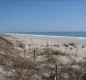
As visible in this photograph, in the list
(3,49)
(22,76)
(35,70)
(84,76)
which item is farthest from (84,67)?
(3,49)

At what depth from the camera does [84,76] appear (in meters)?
5.52

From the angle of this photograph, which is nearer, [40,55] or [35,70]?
[35,70]

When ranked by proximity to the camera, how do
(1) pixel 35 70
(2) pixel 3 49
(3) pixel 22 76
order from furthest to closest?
1. (2) pixel 3 49
2. (1) pixel 35 70
3. (3) pixel 22 76

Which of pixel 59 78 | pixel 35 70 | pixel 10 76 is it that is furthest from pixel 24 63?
pixel 59 78

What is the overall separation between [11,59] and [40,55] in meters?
3.48

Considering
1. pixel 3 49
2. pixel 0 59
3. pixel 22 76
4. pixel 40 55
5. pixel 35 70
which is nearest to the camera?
pixel 22 76

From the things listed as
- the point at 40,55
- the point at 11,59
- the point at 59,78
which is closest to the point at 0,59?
the point at 11,59

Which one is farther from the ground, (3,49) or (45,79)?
(3,49)

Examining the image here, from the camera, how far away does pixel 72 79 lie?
5453 millimetres

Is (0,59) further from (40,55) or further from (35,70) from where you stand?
(40,55)

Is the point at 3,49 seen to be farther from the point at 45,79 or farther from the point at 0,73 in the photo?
the point at 45,79

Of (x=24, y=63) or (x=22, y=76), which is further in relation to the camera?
(x=24, y=63)

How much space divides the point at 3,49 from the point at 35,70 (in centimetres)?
311

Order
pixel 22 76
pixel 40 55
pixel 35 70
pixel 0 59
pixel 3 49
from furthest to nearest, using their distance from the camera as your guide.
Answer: pixel 40 55
pixel 3 49
pixel 0 59
pixel 35 70
pixel 22 76
